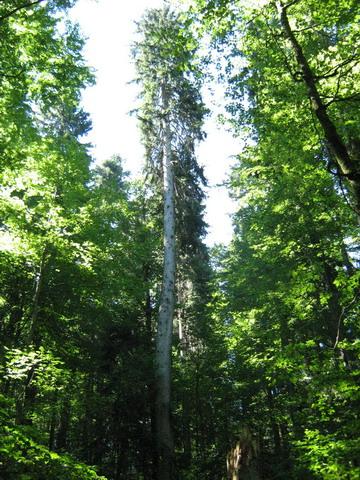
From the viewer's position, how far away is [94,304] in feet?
38.5

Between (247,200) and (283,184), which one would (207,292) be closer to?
(247,200)

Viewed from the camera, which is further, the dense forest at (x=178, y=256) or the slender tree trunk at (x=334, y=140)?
the dense forest at (x=178, y=256)

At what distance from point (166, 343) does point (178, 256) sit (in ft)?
20.0

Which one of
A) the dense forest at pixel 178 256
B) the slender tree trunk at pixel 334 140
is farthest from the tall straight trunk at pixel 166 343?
the slender tree trunk at pixel 334 140

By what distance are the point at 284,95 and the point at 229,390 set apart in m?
10.5

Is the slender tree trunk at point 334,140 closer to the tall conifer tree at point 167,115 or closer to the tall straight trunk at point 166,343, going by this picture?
the tall straight trunk at point 166,343

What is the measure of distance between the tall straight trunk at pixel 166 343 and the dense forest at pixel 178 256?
54 millimetres

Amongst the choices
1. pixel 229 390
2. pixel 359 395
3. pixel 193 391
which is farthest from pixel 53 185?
pixel 229 390

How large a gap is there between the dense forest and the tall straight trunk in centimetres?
5

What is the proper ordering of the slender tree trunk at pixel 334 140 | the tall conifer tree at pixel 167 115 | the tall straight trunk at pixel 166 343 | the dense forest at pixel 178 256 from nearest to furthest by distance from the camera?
the slender tree trunk at pixel 334 140
the dense forest at pixel 178 256
the tall straight trunk at pixel 166 343
the tall conifer tree at pixel 167 115

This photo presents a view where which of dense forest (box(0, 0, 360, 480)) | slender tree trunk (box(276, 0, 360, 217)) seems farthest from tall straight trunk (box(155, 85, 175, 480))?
slender tree trunk (box(276, 0, 360, 217))

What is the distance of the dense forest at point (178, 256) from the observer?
6.02 m

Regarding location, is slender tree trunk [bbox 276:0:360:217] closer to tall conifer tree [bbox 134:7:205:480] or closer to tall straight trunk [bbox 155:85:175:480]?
tall straight trunk [bbox 155:85:175:480]

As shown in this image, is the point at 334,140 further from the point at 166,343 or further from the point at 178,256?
the point at 178,256
